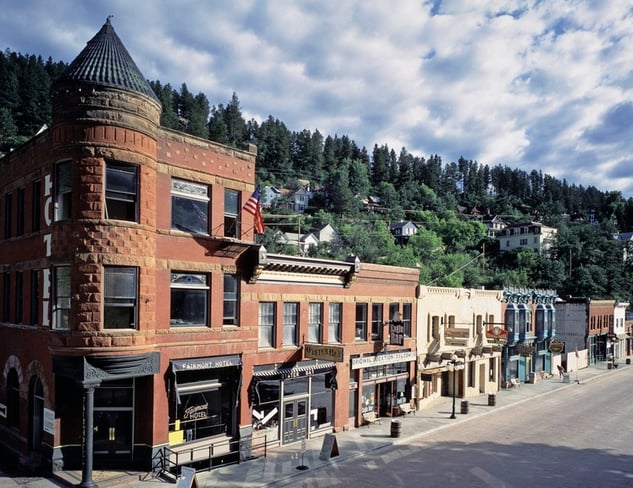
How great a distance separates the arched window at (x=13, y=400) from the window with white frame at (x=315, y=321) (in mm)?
13227

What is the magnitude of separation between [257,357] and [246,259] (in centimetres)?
439

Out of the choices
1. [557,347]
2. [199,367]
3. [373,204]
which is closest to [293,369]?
[199,367]

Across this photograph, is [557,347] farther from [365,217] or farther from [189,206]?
[365,217]

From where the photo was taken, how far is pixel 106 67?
61.1ft

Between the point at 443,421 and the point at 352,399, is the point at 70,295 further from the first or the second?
the point at 443,421

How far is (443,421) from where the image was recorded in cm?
3098

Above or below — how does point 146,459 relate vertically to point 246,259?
below

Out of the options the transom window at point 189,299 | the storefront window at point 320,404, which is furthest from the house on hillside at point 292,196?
the transom window at point 189,299

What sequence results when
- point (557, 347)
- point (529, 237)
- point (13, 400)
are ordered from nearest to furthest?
point (13, 400), point (557, 347), point (529, 237)

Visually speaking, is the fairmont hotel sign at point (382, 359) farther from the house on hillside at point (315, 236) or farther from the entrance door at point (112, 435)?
the house on hillside at point (315, 236)

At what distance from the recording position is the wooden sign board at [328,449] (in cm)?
2239

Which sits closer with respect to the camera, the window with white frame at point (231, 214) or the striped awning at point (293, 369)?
the window with white frame at point (231, 214)

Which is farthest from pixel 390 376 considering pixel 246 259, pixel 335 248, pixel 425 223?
pixel 425 223

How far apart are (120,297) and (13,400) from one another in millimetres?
9709
